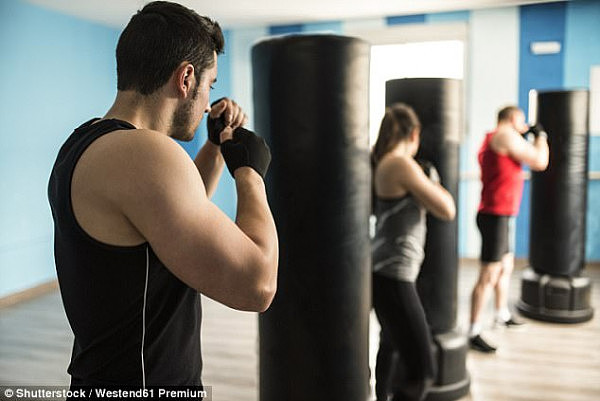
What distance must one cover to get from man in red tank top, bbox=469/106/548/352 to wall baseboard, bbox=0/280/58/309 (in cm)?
341

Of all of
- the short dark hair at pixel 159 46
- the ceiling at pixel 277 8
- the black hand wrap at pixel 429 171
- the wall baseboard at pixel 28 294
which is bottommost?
the wall baseboard at pixel 28 294

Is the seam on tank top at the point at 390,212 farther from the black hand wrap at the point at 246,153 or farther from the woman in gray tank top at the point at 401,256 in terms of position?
the black hand wrap at the point at 246,153

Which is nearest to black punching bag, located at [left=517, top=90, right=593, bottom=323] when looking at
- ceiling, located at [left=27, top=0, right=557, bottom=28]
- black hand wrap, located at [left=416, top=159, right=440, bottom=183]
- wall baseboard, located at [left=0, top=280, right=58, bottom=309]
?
ceiling, located at [left=27, top=0, right=557, bottom=28]

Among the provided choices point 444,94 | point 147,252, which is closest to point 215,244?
point 147,252

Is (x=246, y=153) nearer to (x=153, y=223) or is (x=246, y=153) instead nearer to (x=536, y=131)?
(x=153, y=223)

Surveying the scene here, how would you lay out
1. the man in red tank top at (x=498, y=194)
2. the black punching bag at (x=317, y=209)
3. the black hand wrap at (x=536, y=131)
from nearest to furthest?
the black punching bag at (x=317, y=209)
the man in red tank top at (x=498, y=194)
the black hand wrap at (x=536, y=131)

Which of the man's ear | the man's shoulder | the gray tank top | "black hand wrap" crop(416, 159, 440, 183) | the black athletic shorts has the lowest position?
the black athletic shorts

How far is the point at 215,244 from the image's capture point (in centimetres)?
92

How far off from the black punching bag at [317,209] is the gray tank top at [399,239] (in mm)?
434

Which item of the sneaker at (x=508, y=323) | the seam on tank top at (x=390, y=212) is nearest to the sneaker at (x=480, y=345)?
the sneaker at (x=508, y=323)

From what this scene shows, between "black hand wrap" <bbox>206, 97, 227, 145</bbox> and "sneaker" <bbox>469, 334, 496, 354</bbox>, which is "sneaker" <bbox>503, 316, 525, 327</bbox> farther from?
"black hand wrap" <bbox>206, 97, 227, 145</bbox>

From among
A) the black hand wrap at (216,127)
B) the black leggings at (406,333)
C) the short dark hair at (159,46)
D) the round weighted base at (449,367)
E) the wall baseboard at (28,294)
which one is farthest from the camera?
the wall baseboard at (28,294)

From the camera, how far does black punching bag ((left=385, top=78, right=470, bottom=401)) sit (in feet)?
8.42

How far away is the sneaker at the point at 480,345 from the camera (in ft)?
11.0
